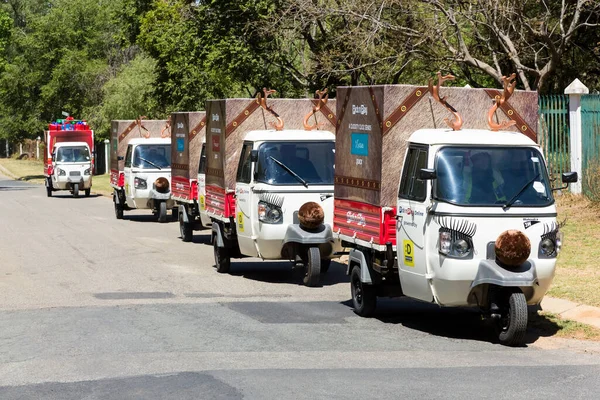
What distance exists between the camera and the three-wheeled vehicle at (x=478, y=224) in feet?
35.2

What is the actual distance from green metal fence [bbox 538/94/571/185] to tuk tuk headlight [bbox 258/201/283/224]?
9.92 m

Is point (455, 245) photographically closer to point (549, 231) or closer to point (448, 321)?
point (549, 231)

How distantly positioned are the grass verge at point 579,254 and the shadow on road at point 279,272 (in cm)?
345

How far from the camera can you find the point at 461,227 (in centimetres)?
1088

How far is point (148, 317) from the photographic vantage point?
41.4 feet

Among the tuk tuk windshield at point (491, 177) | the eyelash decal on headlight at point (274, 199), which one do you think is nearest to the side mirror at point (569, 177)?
the tuk tuk windshield at point (491, 177)

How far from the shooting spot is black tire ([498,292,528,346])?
34.6 ft

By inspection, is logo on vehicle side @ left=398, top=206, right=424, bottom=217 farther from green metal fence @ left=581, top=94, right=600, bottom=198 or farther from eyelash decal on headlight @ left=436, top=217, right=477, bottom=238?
green metal fence @ left=581, top=94, right=600, bottom=198

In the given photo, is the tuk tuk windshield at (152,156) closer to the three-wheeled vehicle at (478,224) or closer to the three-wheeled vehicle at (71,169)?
the three-wheeled vehicle at (71,169)

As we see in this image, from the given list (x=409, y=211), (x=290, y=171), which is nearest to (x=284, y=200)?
(x=290, y=171)

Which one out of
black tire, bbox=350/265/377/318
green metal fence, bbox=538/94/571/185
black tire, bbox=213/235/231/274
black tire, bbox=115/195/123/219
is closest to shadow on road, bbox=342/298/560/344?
black tire, bbox=350/265/377/318

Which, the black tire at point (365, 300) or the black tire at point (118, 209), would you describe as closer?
the black tire at point (365, 300)

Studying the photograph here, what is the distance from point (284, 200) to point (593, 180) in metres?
8.50

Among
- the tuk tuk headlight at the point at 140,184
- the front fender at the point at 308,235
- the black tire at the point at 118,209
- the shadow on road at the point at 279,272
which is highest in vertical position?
the tuk tuk headlight at the point at 140,184
